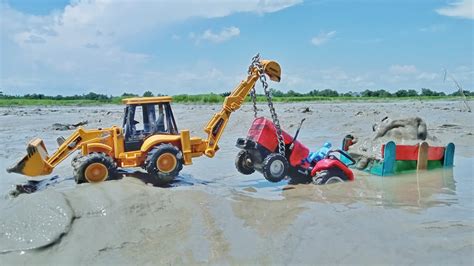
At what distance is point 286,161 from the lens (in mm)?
9492

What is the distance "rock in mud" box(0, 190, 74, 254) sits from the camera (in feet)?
17.3

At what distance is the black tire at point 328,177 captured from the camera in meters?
9.17

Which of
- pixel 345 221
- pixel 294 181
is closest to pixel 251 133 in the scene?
pixel 294 181

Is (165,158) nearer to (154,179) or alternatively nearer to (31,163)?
(154,179)

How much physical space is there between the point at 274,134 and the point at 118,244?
5.06 metres

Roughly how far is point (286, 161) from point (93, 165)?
156 inches

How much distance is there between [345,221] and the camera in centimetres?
654

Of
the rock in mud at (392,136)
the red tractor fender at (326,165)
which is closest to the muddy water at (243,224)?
the red tractor fender at (326,165)

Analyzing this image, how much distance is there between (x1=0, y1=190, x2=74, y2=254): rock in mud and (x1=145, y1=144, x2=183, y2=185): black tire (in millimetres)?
3206

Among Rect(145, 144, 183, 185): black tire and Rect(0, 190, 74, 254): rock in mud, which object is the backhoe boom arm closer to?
Rect(145, 144, 183, 185): black tire

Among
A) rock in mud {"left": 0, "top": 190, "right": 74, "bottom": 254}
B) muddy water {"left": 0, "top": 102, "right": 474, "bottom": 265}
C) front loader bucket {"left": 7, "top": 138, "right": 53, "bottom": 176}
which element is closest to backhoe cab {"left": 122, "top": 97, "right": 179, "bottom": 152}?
muddy water {"left": 0, "top": 102, "right": 474, "bottom": 265}

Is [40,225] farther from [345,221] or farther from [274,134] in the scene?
[274,134]

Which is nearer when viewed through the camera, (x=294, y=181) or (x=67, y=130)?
(x=294, y=181)

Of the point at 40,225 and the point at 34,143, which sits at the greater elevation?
the point at 34,143
